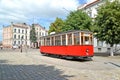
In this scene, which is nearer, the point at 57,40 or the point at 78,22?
the point at 57,40

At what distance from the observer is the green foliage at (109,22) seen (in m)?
25.9

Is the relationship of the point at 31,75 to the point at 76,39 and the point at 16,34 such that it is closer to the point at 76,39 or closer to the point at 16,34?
the point at 76,39

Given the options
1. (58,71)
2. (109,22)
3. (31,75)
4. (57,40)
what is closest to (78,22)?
(109,22)

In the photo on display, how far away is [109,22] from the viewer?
26.2 m

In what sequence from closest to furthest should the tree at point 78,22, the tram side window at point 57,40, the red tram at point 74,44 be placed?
the red tram at point 74,44 < the tram side window at point 57,40 < the tree at point 78,22

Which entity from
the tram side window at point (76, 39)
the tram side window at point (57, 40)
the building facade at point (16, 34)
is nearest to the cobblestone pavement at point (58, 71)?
the tram side window at point (76, 39)

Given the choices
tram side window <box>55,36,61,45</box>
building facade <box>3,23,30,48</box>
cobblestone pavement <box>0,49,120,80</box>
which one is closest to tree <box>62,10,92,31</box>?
tram side window <box>55,36,61,45</box>

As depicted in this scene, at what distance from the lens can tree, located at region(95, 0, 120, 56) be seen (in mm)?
25922

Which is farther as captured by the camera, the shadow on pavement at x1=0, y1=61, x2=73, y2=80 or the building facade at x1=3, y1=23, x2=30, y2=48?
the building facade at x1=3, y1=23, x2=30, y2=48

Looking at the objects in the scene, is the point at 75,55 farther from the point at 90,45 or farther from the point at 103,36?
the point at 103,36

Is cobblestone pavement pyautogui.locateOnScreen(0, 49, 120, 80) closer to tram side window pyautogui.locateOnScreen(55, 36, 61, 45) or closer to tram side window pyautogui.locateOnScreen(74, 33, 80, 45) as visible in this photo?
tram side window pyautogui.locateOnScreen(74, 33, 80, 45)

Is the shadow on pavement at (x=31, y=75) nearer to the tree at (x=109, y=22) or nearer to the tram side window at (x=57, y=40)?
the tram side window at (x=57, y=40)

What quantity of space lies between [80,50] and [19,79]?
11.2 meters

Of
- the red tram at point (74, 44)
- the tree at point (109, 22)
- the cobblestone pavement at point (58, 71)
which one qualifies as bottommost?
the cobblestone pavement at point (58, 71)
